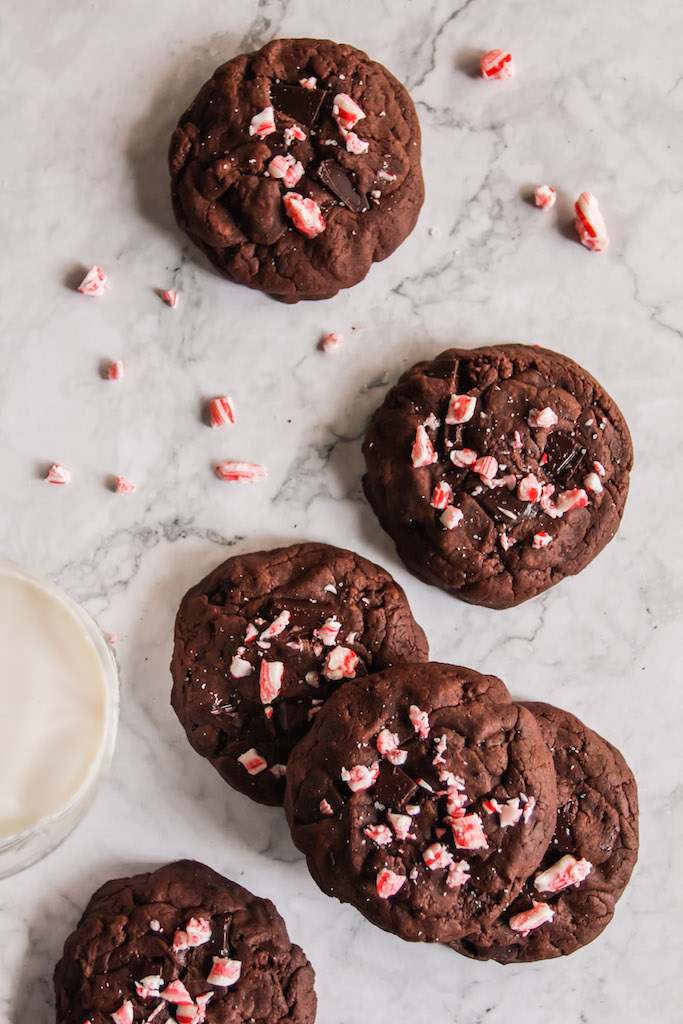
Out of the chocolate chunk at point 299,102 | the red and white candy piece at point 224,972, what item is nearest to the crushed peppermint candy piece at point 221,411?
the chocolate chunk at point 299,102

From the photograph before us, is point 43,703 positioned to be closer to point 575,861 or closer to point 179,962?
point 179,962

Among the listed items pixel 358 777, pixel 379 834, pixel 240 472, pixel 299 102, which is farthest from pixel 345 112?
pixel 379 834

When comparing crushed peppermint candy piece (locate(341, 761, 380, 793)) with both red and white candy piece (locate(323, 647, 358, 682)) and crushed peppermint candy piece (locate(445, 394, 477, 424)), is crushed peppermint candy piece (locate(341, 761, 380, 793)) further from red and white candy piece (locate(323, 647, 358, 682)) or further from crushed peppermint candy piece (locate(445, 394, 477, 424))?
crushed peppermint candy piece (locate(445, 394, 477, 424))

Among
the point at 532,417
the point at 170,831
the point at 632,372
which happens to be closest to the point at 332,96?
the point at 532,417

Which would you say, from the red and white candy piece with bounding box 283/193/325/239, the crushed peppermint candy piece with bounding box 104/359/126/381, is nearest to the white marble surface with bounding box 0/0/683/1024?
the crushed peppermint candy piece with bounding box 104/359/126/381

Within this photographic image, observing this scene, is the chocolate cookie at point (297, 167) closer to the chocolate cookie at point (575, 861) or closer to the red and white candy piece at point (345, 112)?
the red and white candy piece at point (345, 112)

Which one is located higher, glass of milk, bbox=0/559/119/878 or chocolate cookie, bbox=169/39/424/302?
chocolate cookie, bbox=169/39/424/302
